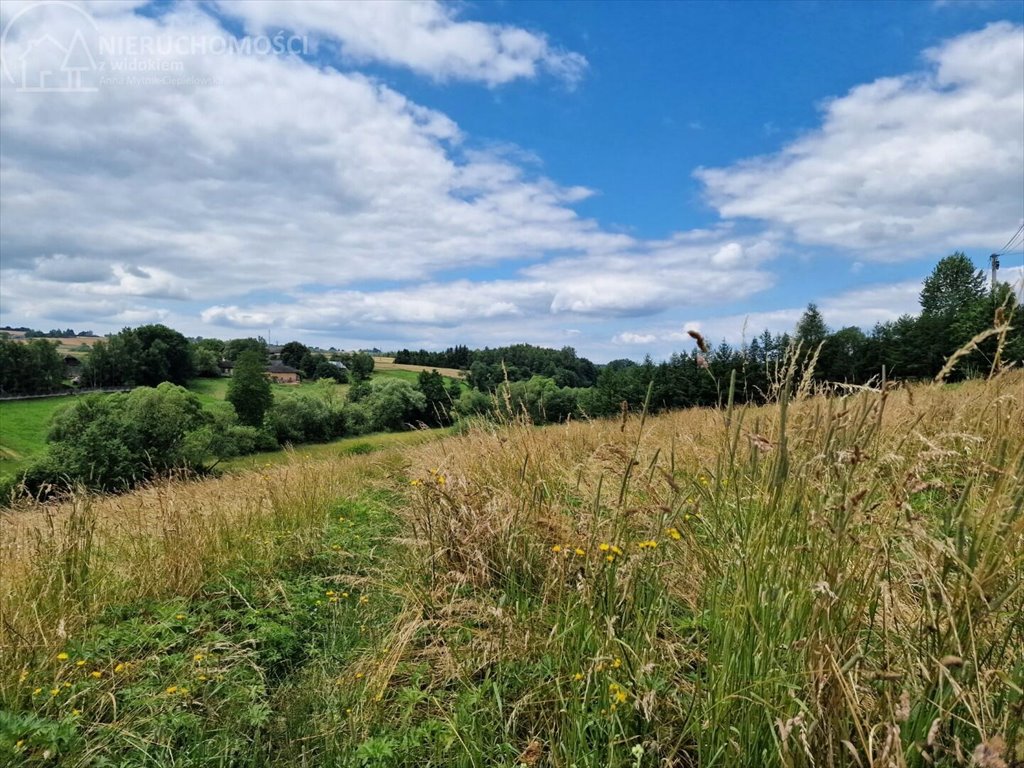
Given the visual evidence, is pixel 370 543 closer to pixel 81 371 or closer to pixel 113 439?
pixel 113 439

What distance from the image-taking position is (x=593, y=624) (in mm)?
2121

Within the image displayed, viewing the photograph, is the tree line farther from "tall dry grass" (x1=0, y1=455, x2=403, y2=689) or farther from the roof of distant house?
the roof of distant house

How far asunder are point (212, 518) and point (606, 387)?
2857cm

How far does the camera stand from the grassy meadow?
148 cm

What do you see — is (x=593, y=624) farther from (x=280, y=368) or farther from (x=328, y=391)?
(x=280, y=368)

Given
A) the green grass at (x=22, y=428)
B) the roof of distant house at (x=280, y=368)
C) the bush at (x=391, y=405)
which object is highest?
the roof of distant house at (x=280, y=368)

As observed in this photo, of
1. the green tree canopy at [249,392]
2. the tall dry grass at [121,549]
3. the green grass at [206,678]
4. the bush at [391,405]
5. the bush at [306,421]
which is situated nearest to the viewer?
the green grass at [206,678]

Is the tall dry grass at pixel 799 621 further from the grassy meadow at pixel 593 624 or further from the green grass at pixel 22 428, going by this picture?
the green grass at pixel 22 428

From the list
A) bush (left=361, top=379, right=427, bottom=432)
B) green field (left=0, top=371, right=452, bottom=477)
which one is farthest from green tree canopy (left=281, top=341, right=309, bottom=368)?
bush (left=361, top=379, right=427, bottom=432)

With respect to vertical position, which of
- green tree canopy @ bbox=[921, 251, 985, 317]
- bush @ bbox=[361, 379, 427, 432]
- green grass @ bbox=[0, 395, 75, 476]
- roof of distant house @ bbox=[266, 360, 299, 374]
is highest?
→ green tree canopy @ bbox=[921, 251, 985, 317]

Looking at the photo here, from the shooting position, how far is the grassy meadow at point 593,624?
4.84ft

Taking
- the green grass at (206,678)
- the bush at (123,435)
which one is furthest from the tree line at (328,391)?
the green grass at (206,678)

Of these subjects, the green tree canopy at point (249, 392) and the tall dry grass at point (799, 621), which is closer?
the tall dry grass at point (799, 621)

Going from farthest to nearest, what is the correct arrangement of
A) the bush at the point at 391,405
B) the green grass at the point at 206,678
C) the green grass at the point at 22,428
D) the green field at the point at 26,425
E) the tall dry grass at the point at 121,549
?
the bush at the point at 391,405 < the green grass at the point at 22,428 < the green field at the point at 26,425 < the tall dry grass at the point at 121,549 < the green grass at the point at 206,678
